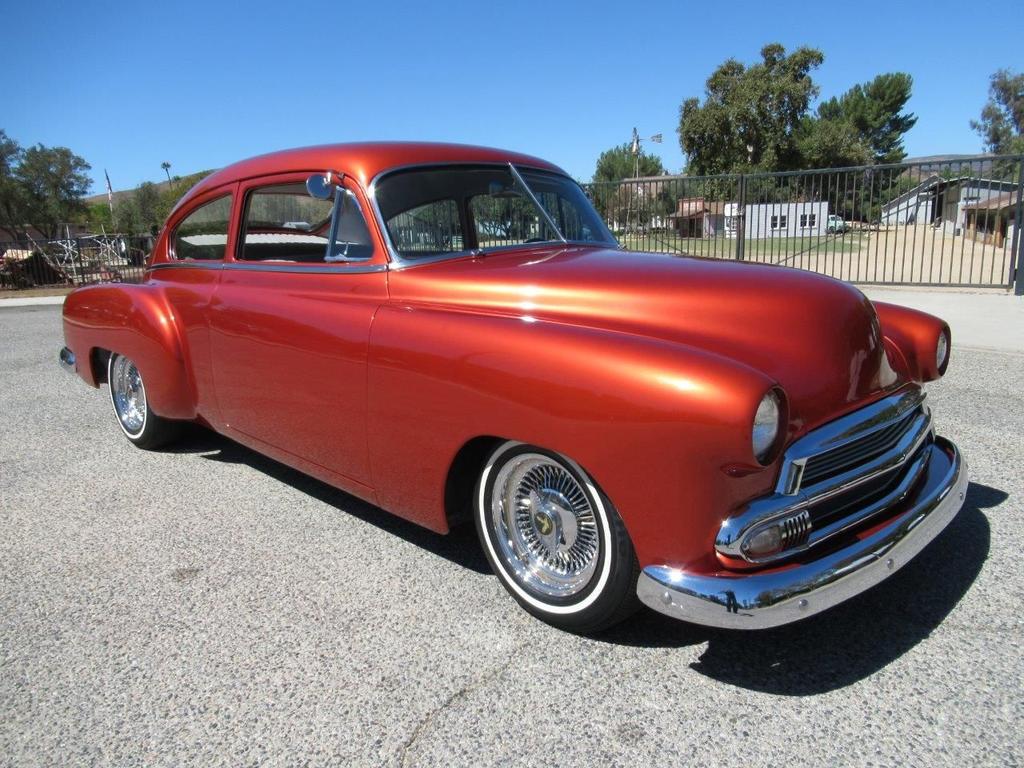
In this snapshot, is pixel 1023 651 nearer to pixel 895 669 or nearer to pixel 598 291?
pixel 895 669

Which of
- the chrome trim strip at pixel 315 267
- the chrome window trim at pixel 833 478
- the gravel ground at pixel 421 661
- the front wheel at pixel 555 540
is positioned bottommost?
the gravel ground at pixel 421 661

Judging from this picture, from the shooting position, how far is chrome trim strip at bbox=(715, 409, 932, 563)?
1.95 metres

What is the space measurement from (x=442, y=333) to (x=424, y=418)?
0.99ft

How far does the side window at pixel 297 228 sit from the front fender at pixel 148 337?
0.68m

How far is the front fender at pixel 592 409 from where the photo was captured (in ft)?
6.25

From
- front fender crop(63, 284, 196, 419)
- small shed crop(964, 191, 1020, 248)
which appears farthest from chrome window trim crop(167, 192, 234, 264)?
small shed crop(964, 191, 1020, 248)

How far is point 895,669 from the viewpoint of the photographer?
2.17m

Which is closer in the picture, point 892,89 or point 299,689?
point 299,689

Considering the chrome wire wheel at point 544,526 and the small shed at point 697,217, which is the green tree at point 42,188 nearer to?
the small shed at point 697,217

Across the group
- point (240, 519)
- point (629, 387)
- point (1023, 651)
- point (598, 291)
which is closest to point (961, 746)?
point (1023, 651)

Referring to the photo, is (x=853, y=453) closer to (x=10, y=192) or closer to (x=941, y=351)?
(x=941, y=351)

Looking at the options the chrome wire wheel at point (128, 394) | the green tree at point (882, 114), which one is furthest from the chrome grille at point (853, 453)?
the green tree at point (882, 114)

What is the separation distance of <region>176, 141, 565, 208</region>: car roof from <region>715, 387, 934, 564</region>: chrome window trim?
1.96 m

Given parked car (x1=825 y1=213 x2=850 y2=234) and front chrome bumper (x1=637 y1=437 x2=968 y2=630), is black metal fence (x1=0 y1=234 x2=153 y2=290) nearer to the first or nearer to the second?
parked car (x1=825 y1=213 x2=850 y2=234)
